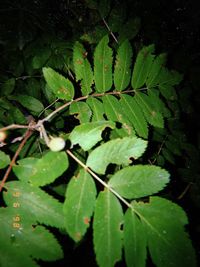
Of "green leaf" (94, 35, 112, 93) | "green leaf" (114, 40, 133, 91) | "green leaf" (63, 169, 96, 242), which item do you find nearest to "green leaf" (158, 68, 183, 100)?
"green leaf" (114, 40, 133, 91)

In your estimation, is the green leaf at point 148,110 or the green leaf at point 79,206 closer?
the green leaf at point 79,206

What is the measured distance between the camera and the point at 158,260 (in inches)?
41.3

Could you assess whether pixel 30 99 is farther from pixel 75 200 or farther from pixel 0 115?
pixel 75 200

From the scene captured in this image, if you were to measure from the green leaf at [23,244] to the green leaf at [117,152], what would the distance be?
1.26ft

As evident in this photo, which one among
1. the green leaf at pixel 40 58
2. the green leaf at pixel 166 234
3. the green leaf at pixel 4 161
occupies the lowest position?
the green leaf at pixel 166 234

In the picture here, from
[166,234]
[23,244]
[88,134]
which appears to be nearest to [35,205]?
[23,244]

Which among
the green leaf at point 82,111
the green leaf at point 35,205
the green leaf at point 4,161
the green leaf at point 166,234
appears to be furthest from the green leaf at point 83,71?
the green leaf at point 166,234

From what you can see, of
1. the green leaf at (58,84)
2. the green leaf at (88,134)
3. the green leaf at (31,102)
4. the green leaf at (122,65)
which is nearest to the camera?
the green leaf at (88,134)

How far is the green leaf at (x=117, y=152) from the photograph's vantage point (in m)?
1.24

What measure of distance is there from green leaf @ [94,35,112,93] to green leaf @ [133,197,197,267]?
0.87m

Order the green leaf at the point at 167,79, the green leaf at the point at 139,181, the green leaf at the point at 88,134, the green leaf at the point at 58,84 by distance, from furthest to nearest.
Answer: the green leaf at the point at 167,79, the green leaf at the point at 58,84, the green leaf at the point at 88,134, the green leaf at the point at 139,181

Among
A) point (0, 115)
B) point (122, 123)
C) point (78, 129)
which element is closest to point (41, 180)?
point (78, 129)

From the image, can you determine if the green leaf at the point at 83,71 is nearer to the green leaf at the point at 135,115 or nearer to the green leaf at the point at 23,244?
the green leaf at the point at 135,115

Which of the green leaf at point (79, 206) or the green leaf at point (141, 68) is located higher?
the green leaf at point (141, 68)
